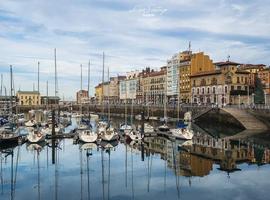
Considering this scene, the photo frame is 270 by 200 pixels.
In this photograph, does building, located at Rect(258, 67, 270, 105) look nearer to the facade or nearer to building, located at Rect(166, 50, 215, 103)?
the facade

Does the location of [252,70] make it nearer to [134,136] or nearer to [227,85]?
[227,85]

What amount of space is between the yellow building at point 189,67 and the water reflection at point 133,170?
89.7 metres

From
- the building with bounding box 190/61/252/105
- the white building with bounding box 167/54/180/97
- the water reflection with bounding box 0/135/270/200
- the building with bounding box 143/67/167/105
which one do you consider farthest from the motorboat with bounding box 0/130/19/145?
the building with bounding box 143/67/167/105

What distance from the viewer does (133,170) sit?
4341cm

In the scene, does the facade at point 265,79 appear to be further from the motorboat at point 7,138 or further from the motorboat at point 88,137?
the motorboat at point 7,138

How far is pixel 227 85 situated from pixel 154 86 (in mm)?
60086

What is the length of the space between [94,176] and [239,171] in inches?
604

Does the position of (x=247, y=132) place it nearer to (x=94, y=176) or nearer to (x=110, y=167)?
(x=110, y=167)

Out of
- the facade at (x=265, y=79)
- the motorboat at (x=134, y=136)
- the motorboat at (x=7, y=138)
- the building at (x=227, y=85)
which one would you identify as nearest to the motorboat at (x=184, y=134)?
the motorboat at (x=134, y=136)

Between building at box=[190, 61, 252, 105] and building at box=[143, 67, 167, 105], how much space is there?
3910 centimetres

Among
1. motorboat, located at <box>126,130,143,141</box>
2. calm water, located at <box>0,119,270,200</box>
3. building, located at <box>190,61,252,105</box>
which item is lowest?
calm water, located at <box>0,119,270,200</box>

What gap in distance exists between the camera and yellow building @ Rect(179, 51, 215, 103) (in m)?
153

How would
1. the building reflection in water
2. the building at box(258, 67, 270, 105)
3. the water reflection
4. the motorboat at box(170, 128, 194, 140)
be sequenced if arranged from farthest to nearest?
the building at box(258, 67, 270, 105) < the motorboat at box(170, 128, 194, 140) < the building reflection in water < the water reflection

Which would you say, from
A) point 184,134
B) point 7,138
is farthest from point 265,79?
point 7,138
